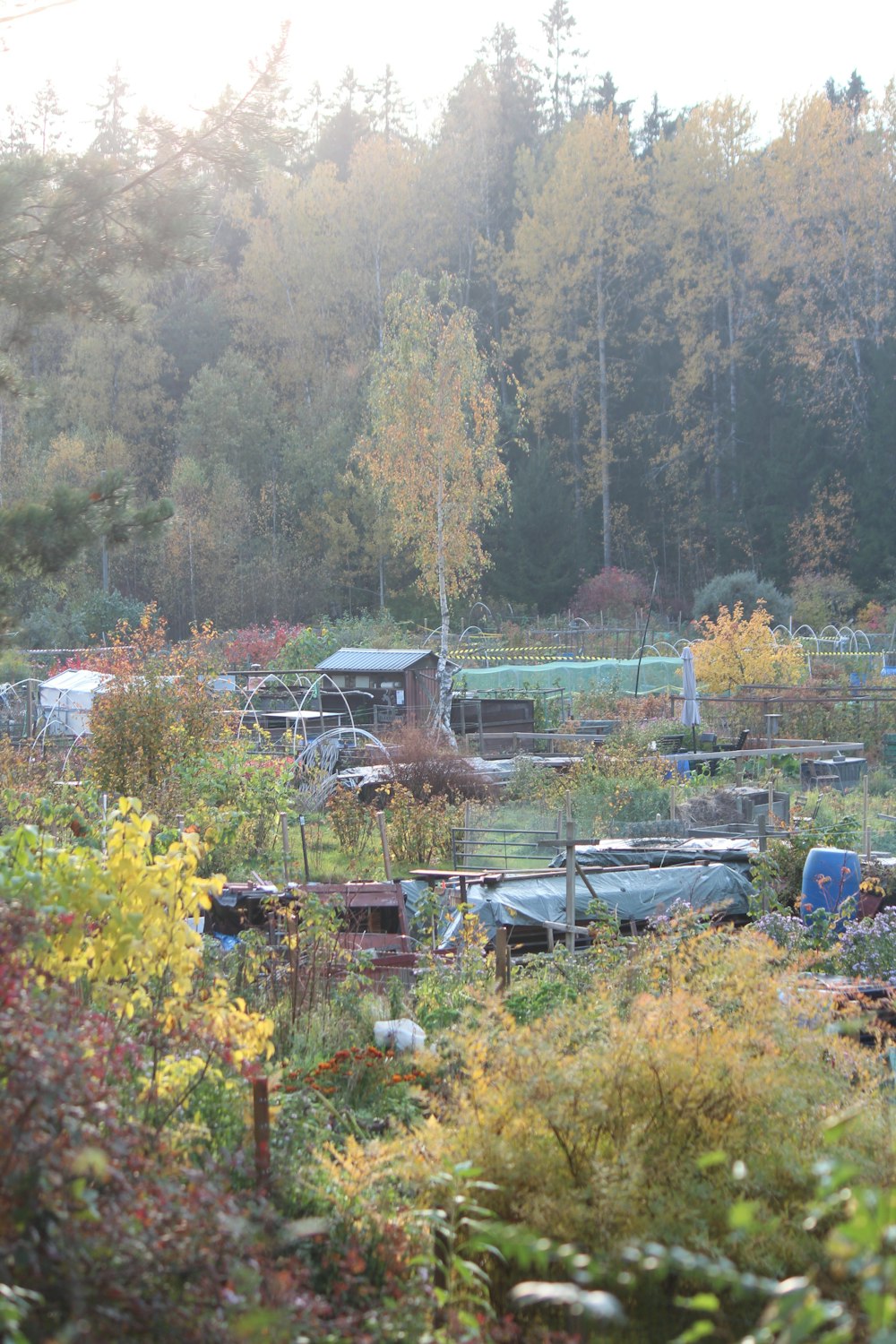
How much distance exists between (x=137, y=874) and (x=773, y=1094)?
7.00 ft

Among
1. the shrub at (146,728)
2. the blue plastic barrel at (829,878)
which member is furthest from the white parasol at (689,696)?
the blue plastic barrel at (829,878)

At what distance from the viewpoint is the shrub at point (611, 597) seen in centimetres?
3615

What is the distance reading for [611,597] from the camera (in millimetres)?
36562

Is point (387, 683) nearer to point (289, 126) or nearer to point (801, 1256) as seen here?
point (289, 126)

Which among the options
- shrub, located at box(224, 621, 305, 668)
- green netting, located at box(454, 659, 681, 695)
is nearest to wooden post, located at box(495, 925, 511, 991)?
green netting, located at box(454, 659, 681, 695)

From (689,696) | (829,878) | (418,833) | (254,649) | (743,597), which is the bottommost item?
(418,833)

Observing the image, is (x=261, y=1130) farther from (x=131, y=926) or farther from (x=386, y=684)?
(x=386, y=684)

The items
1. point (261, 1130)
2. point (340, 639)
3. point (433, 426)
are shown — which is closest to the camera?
point (261, 1130)

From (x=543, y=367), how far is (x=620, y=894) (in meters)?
35.7

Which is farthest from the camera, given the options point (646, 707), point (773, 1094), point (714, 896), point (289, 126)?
point (646, 707)

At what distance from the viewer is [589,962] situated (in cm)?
665

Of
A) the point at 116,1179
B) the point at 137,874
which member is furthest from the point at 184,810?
the point at 116,1179

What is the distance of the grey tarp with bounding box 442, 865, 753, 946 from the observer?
8953 millimetres

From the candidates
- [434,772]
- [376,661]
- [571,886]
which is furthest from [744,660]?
[571,886]
